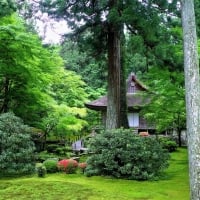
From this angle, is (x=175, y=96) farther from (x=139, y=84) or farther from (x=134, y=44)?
(x=139, y=84)

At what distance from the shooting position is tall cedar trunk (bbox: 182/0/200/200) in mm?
7777

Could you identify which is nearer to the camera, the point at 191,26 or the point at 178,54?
the point at 191,26

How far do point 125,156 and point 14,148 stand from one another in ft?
12.9

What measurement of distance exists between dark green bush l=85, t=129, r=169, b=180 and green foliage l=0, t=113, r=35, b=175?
2.21m

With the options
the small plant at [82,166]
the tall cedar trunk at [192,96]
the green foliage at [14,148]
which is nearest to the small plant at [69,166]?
the small plant at [82,166]

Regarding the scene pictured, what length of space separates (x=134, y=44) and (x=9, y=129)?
5.42m

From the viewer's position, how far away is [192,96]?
796 centimetres

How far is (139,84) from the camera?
2888cm

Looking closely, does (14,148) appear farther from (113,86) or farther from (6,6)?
(6,6)

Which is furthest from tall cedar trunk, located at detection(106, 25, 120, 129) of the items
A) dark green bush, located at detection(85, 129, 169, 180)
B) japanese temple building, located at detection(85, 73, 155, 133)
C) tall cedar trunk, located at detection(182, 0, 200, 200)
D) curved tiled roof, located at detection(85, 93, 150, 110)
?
japanese temple building, located at detection(85, 73, 155, 133)

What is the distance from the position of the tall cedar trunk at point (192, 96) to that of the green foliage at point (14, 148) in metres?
6.87

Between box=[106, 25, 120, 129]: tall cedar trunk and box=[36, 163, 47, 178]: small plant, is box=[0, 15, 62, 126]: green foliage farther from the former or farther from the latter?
box=[36, 163, 47, 178]: small plant

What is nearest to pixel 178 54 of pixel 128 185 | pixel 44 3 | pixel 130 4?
pixel 130 4

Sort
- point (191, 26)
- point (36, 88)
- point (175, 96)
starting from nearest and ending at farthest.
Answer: point (191, 26)
point (175, 96)
point (36, 88)
